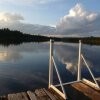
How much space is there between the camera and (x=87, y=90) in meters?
8.59

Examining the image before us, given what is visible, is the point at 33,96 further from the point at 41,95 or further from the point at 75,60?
the point at 75,60

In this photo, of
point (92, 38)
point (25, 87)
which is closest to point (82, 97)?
point (25, 87)

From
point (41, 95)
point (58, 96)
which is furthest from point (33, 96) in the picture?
point (58, 96)

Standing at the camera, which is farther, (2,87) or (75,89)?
(2,87)

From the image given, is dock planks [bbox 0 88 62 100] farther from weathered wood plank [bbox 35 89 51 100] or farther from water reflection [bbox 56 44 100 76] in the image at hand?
water reflection [bbox 56 44 100 76]

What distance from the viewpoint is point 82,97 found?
7.86m

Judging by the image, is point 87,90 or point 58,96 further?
point 87,90

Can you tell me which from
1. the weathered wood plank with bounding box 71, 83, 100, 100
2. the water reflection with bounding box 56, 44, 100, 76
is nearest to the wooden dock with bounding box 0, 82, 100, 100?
the weathered wood plank with bounding box 71, 83, 100, 100

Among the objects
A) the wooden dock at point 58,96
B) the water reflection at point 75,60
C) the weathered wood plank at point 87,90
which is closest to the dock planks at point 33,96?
the wooden dock at point 58,96

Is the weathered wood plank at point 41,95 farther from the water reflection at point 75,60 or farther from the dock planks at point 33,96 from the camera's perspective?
the water reflection at point 75,60

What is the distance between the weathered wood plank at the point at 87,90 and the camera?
7890mm

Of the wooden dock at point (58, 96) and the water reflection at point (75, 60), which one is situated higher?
the wooden dock at point (58, 96)

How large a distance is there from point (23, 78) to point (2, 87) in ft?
11.7

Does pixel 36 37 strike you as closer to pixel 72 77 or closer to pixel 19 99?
pixel 72 77
